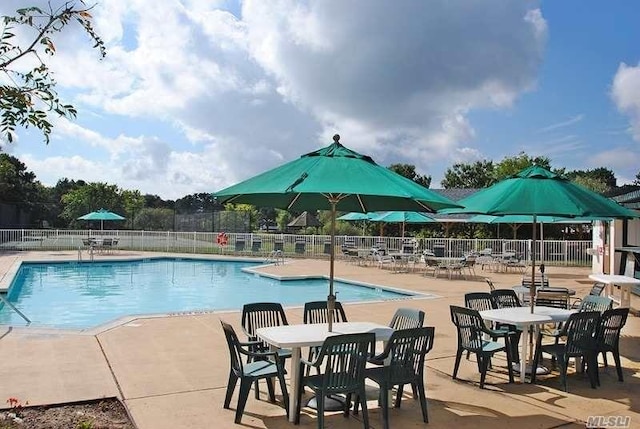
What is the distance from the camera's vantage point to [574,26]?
10805 mm

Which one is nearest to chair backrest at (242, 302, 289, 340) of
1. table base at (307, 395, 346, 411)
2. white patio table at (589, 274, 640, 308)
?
table base at (307, 395, 346, 411)

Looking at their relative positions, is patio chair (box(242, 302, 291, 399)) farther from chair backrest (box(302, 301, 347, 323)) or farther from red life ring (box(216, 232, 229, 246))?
red life ring (box(216, 232, 229, 246))

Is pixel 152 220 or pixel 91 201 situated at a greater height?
pixel 91 201

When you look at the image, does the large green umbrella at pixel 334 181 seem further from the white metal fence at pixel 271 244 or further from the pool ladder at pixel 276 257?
the pool ladder at pixel 276 257

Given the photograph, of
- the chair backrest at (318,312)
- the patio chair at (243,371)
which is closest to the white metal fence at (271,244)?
the chair backrest at (318,312)

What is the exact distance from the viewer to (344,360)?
4.11 metres

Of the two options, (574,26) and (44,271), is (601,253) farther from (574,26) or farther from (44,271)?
(44,271)

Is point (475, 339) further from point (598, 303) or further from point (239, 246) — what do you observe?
point (239, 246)

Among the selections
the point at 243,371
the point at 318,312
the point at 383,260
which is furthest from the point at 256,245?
the point at 243,371

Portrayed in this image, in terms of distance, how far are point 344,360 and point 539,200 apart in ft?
9.33

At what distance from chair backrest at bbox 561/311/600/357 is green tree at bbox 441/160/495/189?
40604mm

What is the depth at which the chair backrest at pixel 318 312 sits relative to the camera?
5627mm

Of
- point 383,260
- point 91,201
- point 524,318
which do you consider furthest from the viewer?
point 91,201

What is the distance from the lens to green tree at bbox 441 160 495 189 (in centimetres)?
4541
